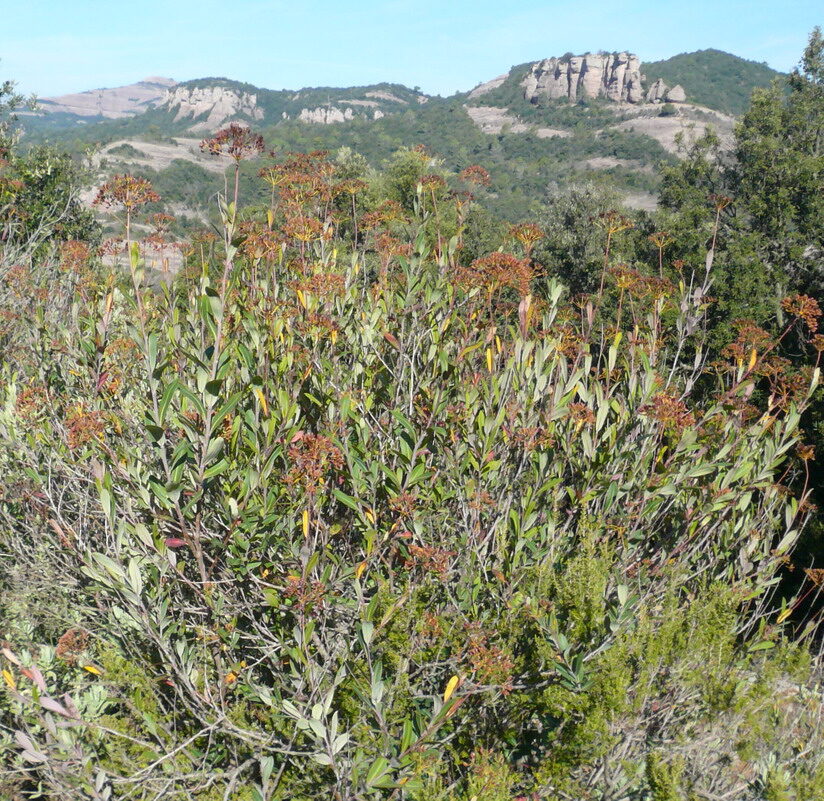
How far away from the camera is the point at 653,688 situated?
280cm

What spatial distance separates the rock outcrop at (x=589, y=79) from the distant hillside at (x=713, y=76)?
16.2 ft

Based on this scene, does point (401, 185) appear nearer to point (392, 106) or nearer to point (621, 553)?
point (621, 553)

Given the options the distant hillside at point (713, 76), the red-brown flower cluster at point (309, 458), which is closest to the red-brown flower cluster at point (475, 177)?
the red-brown flower cluster at point (309, 458)

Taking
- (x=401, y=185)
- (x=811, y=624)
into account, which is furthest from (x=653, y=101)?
(x=811, y=624)

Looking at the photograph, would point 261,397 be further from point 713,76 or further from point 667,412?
point 713,76

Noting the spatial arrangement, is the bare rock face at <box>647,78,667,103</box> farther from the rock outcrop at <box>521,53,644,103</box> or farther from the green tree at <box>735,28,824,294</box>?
the green tree at <box>735,28,824,294</box>

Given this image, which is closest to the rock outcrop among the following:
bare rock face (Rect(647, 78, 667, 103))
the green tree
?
bare rock face (Rect(647, 78, 667, 103))

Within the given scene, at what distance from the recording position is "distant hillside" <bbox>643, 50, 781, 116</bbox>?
146000mm

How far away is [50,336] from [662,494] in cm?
362

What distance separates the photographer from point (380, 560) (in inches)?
117

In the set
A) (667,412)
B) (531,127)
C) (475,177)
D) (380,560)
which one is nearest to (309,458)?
(380,560)

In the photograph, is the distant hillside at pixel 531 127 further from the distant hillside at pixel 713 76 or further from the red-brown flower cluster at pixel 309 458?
the red-brown flower cluster at pixel 309 458

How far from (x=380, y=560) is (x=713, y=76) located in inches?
7546

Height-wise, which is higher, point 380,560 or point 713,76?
point 713,76
